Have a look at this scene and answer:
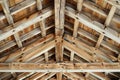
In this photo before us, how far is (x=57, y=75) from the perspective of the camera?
38.0 ft

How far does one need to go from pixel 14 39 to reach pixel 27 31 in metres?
0.46

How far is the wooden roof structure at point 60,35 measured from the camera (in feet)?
21.8

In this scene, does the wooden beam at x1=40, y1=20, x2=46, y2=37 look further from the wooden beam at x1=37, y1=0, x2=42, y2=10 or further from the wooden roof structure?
the wooden beam at x1=37, y1=0, x2=42, y2=10

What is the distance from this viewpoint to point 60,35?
8.24m

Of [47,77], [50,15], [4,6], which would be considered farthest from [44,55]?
[4,6]

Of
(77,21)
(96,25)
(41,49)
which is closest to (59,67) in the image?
(41,49)

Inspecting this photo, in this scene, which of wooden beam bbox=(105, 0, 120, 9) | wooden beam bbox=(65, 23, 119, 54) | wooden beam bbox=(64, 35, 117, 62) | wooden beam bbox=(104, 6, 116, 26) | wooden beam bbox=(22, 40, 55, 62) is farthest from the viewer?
wooden beam bbox=(22, 40, 55, 62)

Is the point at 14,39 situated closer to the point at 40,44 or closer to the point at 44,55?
the point at 40,44

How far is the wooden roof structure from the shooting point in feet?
21.8

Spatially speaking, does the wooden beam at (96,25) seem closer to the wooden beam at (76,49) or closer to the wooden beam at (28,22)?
the wooden beam at (28,22)

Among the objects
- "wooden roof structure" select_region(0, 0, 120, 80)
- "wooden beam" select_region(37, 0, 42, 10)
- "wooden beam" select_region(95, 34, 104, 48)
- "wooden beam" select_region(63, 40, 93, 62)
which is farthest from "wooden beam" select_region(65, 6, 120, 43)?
"wooden beam" select_region(63, 40, 93, 62)

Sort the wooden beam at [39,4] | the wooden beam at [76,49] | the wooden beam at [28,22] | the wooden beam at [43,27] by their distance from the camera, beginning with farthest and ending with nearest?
the wooden beam at [76,49]
the wooden beam at [43,27]
the wooden beam at [28,22]
the wooden beam at [39,4]

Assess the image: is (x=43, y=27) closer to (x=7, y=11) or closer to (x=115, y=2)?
(x=7, y=11)

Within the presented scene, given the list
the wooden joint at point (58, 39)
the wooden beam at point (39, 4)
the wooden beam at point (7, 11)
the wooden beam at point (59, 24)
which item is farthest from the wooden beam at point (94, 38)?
the wooden beam at point (7, 11)
